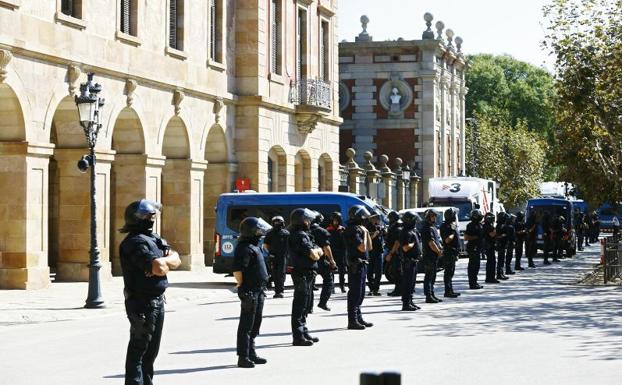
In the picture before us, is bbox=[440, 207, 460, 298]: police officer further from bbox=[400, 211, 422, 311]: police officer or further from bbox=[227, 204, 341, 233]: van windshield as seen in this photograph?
bbox=[227, 204, 341, 233]: van windshield

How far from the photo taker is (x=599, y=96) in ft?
101

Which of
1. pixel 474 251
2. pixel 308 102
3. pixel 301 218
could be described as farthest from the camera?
pixel 308 102

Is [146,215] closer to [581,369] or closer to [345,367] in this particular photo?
[345,367]

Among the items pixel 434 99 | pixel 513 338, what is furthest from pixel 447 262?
pixel 434 99

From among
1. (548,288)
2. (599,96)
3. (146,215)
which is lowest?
(548,288)

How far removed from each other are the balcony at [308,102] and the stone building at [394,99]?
25247 mm

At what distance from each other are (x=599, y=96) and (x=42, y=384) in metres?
21.7

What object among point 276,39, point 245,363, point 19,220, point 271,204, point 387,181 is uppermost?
point 276,39

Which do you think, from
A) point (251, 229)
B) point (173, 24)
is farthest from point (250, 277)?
point (173, 24)

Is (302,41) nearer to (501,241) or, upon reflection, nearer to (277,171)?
(277,171)

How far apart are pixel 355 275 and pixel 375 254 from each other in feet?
20.6

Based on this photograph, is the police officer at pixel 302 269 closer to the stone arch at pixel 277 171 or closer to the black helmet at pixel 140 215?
the black helmet at pixel 140 215

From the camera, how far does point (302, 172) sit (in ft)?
143

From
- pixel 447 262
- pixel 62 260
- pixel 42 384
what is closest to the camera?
pixel 42 384
